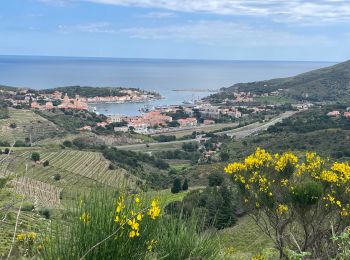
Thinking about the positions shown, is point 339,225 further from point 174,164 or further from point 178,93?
point 178,93

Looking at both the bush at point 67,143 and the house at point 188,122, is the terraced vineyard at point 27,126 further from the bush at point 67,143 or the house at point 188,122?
the house at point 188,122

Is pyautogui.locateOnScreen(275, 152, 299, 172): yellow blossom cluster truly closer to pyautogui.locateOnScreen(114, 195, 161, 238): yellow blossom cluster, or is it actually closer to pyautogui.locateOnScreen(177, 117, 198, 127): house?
pyautogui.locateOnScreen(114, 195, 161, 238): yellow blossom cluster

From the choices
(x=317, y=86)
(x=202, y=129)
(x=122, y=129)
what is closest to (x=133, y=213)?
(x=122, y=129)

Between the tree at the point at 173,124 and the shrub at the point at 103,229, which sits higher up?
the shrub at the point at 103,229

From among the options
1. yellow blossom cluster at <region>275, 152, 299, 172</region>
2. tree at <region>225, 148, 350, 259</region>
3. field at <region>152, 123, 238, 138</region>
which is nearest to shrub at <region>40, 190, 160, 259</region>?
tree at <region>225, 148, 350, 259</region>

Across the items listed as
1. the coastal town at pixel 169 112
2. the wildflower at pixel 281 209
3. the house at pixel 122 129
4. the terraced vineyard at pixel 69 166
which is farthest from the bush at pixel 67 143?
the wildflower at pixel 281 209

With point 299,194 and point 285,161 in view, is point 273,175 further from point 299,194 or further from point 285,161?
point 299,194
